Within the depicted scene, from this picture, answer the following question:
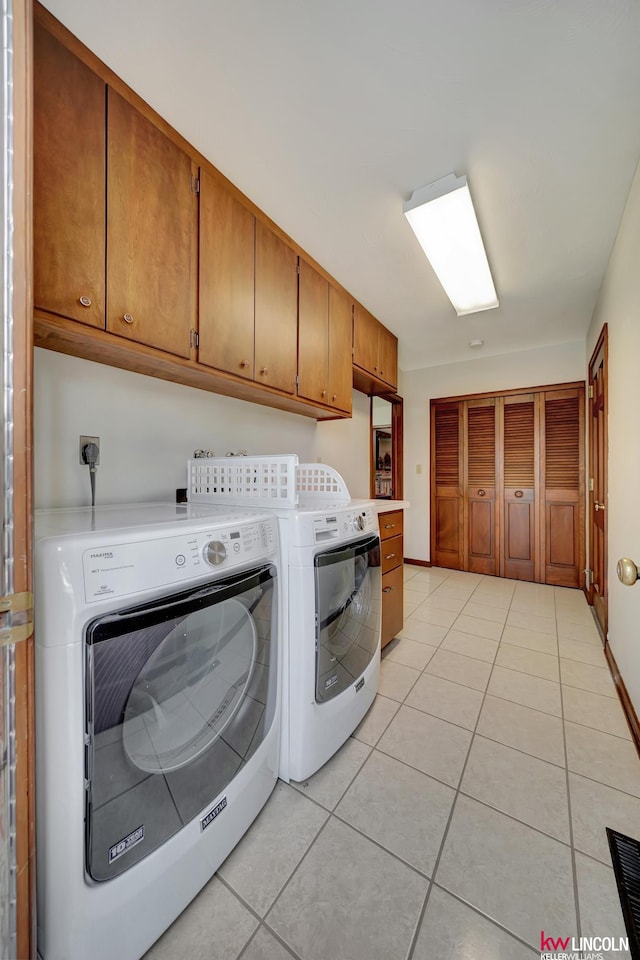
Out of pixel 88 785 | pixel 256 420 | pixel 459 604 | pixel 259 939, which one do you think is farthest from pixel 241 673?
pixel 459 604

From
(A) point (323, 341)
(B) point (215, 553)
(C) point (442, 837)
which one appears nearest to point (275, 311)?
(A) point (323, 341)

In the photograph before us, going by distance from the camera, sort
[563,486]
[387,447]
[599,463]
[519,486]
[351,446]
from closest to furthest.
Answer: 1. [599,463]
2. [351,446]
3. [563,486]
4. [519,486]
5. [387,447]

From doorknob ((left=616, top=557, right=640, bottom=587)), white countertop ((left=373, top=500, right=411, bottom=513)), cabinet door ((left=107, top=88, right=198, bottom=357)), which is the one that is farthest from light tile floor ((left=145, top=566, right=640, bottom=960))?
cabinet door ((left=107, top=88, right=198, bottom=357))

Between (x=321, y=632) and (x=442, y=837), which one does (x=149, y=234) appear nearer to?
(x=321, y=632)

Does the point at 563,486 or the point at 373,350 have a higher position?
the point at 373,350

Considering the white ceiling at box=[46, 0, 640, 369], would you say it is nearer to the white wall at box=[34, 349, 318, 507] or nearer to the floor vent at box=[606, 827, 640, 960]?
the white wall at box=[34, 349, 318, 507]

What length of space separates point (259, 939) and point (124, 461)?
5.10 feet

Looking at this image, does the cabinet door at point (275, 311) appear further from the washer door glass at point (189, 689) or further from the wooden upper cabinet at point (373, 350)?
the washer door glass at point (189, 689)

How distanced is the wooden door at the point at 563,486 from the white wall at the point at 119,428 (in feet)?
10.7

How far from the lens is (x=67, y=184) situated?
1078 millimetres

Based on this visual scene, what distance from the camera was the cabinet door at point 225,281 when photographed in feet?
4.99

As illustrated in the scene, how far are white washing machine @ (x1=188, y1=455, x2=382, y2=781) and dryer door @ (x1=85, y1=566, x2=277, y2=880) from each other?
159 millimetres

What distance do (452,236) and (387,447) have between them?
13.1 ft

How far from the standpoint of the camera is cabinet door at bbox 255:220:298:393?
1.82 meters
